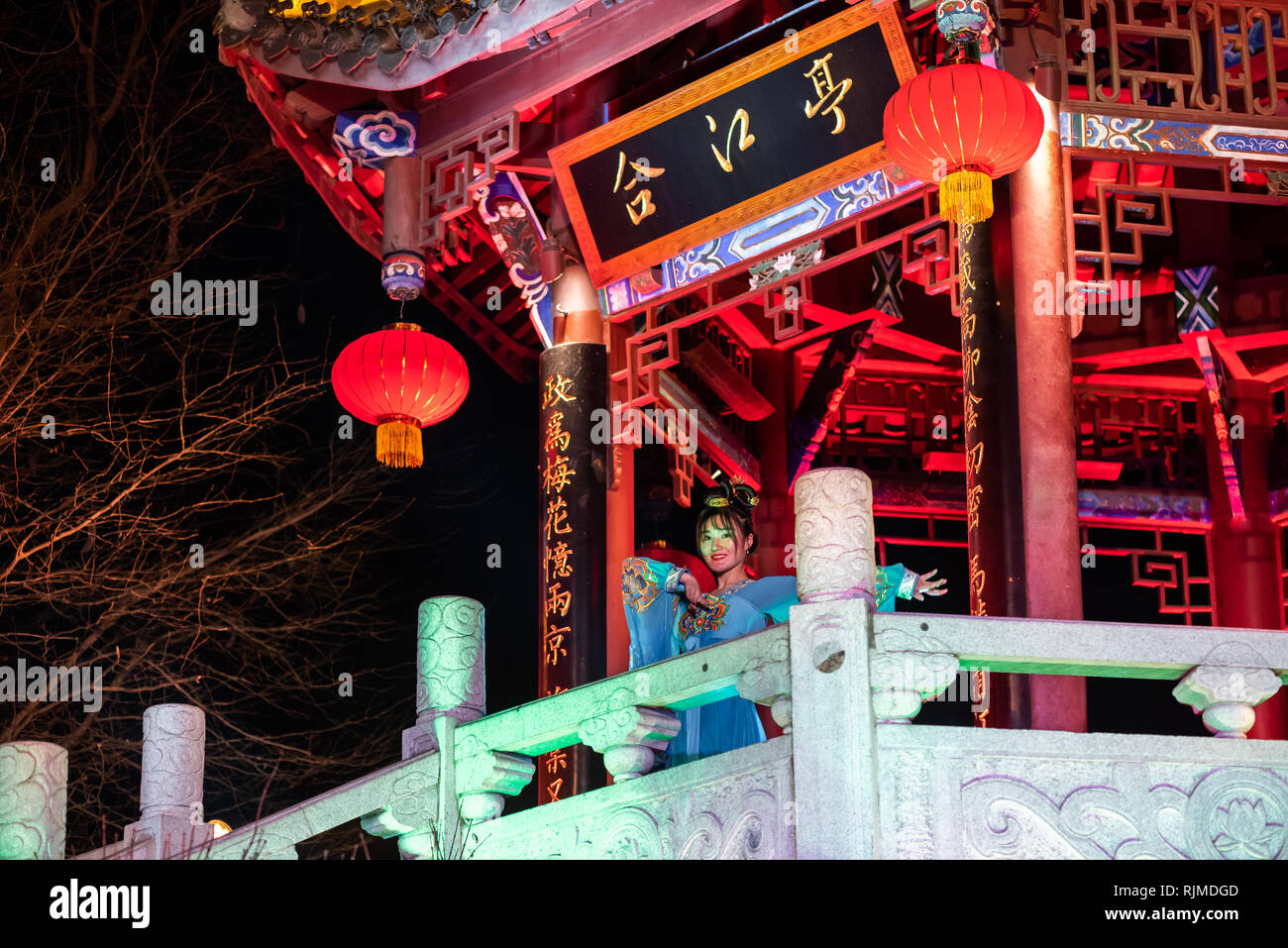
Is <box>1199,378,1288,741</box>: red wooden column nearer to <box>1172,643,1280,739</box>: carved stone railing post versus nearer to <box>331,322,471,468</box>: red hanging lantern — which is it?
<box>331,322,471,468</box>: red hanging lantern

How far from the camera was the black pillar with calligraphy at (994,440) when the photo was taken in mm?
6531

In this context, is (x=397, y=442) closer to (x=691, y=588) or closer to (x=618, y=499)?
(x=618, y=499)

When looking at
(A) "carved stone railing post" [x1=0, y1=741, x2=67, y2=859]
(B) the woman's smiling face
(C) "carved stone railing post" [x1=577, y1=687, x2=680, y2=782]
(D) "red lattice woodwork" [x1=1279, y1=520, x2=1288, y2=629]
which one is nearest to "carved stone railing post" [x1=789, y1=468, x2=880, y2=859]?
(C) "carved stone railing post" [x1=577, y1=687, x2=680, y2=782]

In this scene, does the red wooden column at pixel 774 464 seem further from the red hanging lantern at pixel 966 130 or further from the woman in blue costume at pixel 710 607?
the woman in blue costume at pixel 710 607

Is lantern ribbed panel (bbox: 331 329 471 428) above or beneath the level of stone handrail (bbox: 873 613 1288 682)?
above

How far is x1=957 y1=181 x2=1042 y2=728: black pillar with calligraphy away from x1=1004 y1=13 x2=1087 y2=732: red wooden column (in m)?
0.04

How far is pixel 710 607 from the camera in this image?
5.70 metres

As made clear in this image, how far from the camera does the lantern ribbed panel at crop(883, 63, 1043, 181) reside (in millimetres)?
6367

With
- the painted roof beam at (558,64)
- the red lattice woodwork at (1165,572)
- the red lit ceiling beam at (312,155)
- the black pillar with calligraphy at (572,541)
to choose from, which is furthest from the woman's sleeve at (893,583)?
the red lattice woodwork at (1165,572)

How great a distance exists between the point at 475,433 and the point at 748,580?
6.90 m

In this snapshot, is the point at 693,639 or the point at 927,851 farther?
the point at 693,639
